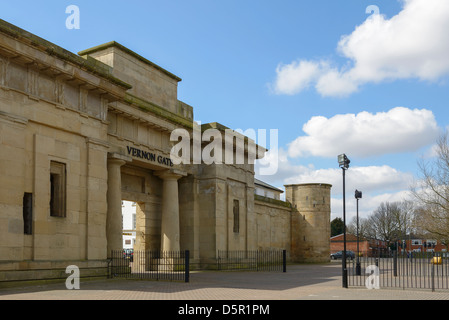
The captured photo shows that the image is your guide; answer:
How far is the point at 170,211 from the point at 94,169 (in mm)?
7403

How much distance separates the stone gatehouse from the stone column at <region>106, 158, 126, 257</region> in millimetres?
44

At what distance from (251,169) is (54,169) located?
17.1 metres

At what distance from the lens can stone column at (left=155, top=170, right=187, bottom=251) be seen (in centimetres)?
2572

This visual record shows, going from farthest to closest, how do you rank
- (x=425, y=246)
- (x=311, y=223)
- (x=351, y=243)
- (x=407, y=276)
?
1. (x=351, y=243)
2. (x=425, y=246)
3. (x=311, y=223)
4. (x=407, y=276)

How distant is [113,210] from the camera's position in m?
21.1

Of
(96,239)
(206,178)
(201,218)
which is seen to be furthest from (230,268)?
(96,239)

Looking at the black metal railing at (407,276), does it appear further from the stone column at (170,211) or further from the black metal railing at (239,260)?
the stone column at (170,211)

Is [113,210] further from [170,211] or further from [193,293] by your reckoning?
[193,293]

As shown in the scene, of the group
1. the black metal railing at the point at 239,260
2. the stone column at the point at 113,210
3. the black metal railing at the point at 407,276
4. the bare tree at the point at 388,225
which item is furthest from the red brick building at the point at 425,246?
the stone column at the point at 113,210

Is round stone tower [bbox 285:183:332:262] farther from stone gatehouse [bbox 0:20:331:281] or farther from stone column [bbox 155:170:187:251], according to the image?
stone column [bbox 155:170:187:251]

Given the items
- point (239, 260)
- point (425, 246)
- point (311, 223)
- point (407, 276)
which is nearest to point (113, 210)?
point (239, 260)

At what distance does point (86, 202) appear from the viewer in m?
18.8
